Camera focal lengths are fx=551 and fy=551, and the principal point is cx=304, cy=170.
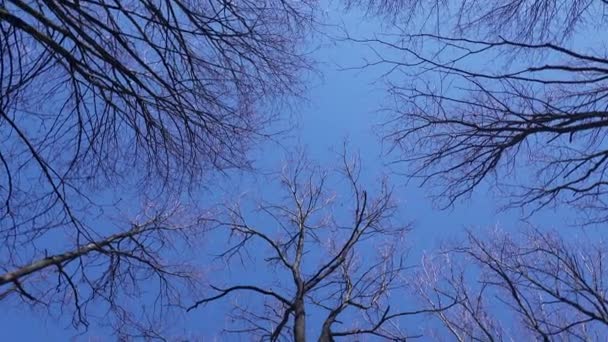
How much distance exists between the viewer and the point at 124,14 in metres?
4.07

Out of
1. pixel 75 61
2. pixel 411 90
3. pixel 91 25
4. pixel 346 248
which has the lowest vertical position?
pixel 411 90

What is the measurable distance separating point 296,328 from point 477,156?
421 centimetres

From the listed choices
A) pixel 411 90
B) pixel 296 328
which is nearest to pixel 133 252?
pixel 296 328

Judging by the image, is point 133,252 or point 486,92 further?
point 133,252

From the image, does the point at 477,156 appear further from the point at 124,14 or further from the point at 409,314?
the point at 409,314

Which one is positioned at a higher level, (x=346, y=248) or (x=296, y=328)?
(x=346, y=248)

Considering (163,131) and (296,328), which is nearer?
(163,131)

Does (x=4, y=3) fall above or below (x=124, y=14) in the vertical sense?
above

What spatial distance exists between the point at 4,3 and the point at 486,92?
3691 mm

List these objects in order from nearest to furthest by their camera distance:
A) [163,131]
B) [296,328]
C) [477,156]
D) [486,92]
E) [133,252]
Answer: [486,92]
[477,156]
[163,131]
[133,252]
[296,328]

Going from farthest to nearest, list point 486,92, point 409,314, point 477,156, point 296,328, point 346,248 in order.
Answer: point 346,248
point 409,314
point 296,328
point 477,156
point 486,92

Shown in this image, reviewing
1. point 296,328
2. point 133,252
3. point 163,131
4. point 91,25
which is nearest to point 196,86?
point 163,131

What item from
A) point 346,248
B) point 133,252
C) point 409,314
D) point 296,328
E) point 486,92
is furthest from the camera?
point 346,248

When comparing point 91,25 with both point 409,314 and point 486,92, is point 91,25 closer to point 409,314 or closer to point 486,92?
point 486,92
